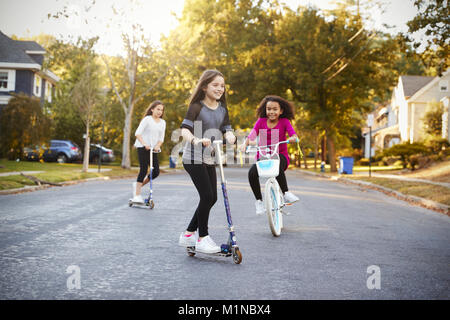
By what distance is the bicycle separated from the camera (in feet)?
22.4

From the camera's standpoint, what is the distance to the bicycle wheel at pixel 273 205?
7.02 m

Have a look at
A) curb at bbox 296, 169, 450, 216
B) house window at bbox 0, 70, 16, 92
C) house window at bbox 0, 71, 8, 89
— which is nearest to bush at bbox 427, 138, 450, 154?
curb at bbox 296, 169, 450, 216

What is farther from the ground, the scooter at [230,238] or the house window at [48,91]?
the house window at [48,91]

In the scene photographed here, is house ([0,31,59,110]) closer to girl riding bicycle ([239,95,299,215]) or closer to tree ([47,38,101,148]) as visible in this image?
tree ([47,38,101,148])

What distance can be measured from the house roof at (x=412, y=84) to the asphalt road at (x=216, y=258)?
4255cm

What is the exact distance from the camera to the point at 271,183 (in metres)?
7.27

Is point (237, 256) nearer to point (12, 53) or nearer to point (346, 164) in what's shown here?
point (346, 164)

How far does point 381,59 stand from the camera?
31359 millimetres

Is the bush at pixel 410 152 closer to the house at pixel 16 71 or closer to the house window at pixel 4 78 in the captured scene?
the house at pixel 16 71

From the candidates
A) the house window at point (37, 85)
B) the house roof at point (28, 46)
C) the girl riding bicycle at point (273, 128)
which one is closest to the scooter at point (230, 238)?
the girl riding bicycle at point (273, 128)

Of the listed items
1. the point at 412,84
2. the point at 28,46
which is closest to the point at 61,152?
the point at 28,46

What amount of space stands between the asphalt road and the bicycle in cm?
28
